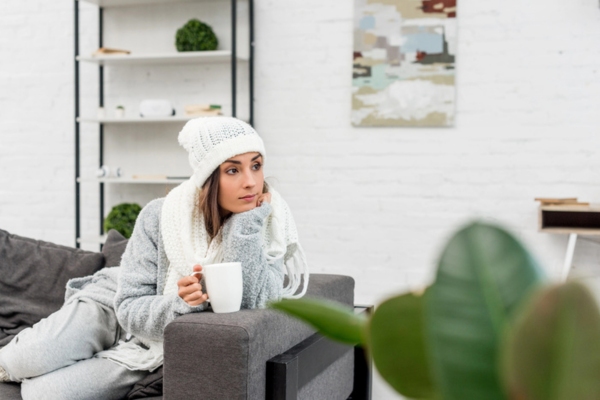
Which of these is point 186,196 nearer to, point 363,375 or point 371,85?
point 363,375

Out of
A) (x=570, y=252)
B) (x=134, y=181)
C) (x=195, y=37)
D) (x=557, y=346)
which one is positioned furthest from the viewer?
(x=134, y=181)

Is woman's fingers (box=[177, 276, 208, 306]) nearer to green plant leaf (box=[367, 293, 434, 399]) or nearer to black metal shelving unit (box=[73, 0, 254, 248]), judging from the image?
green plant leaf (box=[367, 293, 434, 399])

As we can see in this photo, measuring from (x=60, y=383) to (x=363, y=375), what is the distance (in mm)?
1058

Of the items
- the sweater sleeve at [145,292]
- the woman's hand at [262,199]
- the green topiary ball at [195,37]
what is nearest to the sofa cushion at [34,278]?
the sweater sleeve at [145,292]

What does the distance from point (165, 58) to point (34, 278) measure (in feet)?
5.72

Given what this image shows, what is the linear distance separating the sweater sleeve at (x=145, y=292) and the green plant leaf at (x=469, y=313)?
1657 mm

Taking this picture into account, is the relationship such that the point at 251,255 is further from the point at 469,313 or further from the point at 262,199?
the point at 469,313

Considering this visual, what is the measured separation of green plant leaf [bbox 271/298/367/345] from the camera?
0.25 m

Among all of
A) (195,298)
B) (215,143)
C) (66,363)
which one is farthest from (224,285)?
(66,363)

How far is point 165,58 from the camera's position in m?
3.84

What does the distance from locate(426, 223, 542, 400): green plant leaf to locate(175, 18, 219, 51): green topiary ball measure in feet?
12.2

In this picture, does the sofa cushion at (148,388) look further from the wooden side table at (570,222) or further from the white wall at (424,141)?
the wooden side table at (570,222)

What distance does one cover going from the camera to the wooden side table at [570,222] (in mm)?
3143

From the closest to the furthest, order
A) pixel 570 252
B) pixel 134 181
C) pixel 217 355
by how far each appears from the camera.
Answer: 1. pixel 217 355
2. pixel 570 252
3. pixel 134 181
